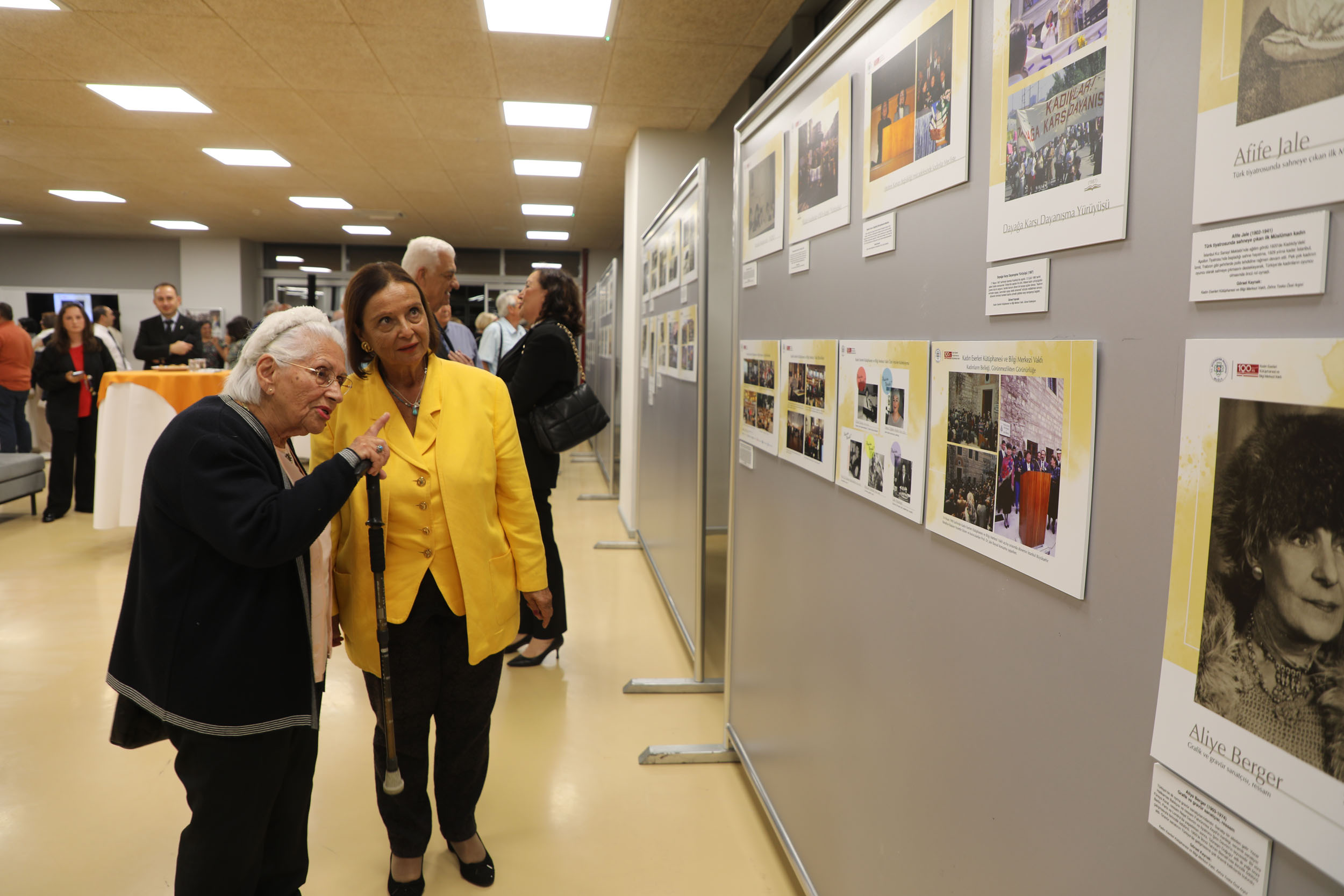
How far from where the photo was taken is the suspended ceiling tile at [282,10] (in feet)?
13.8

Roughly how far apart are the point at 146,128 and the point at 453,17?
406 centimetres

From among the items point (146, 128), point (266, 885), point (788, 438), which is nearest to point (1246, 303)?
point (788, 438)

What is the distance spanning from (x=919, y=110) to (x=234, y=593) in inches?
58.6

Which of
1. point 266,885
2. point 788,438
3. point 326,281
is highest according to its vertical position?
point 326,281

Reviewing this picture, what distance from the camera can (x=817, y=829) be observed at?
74.7 inches

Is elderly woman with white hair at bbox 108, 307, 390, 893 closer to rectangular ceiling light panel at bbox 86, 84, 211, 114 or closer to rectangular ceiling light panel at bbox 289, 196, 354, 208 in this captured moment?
rectangular ceiling light panel at bbox 86, 84, 211, 114

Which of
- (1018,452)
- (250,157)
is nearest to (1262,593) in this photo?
(1018,452)

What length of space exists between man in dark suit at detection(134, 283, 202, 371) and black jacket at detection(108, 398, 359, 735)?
591cm

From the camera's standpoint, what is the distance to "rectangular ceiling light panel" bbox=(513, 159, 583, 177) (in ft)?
26.1

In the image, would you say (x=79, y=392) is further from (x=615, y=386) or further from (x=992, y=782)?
(x=992, y=782)

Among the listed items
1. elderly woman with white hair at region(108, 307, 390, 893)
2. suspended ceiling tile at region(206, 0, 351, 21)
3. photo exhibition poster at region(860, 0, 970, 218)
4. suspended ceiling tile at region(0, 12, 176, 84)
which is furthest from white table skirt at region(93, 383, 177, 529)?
photo exhibition poster at region(860, 0, 970, 218)

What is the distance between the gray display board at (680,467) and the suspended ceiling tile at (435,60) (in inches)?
59.9

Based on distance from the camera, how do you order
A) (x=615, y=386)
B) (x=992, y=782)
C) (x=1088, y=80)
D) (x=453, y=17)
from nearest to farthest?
(x=1088, y=80)
(x=992, y=782)
(x=453, y=17)
(x=615, y=386)
